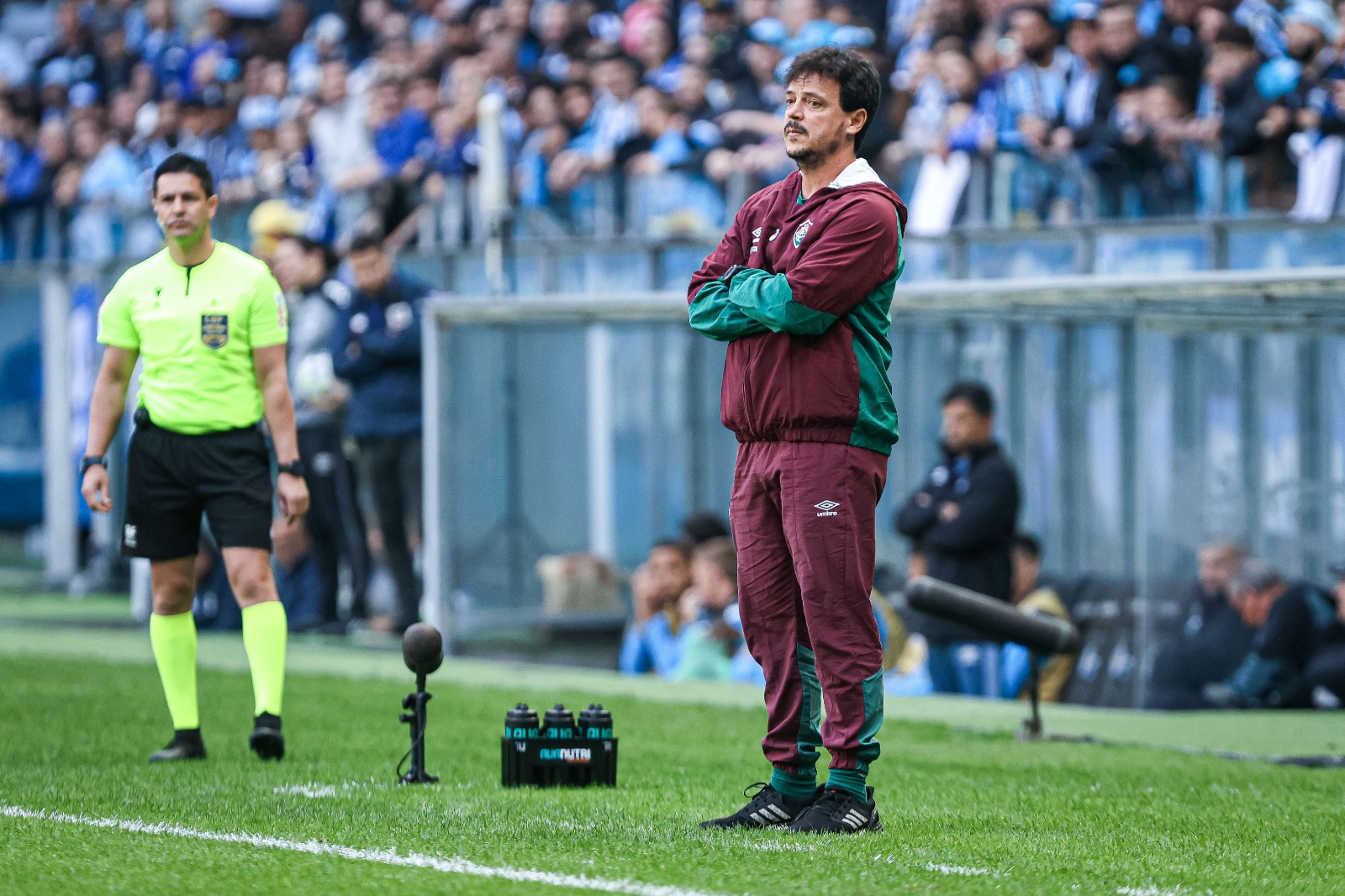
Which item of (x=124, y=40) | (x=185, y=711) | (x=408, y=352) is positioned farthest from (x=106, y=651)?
(x=124, y=40)

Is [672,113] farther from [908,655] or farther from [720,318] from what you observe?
[720,318]

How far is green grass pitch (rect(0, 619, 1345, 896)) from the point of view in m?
4.81

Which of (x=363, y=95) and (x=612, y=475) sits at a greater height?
(x=363, y=95)

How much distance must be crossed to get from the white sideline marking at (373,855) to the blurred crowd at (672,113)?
720 cm

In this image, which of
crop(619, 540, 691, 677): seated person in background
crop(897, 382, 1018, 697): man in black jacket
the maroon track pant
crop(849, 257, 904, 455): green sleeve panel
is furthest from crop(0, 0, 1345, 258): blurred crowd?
the maroon track pant

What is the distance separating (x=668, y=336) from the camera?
1392 centimetres

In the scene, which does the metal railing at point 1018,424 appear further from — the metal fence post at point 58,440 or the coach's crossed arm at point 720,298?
the metal fence post at point 58,440

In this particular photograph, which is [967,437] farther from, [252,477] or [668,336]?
[252,477]

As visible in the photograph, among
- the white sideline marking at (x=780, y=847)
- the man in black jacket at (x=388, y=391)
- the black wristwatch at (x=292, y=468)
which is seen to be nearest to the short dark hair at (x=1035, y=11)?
the man in black jacket at (x=388, y=391)

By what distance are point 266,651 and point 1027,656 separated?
4563 millimetres

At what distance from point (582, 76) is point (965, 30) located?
3.44 metres

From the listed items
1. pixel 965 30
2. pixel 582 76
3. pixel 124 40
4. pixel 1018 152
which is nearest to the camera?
pixel 1018 152

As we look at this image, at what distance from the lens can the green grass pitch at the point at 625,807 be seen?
4812 millimetres

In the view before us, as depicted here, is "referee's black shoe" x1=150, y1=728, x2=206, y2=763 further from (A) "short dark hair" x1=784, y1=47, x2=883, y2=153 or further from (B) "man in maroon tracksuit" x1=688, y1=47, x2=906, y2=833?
(A) "short dark hair" x1=784, y1=47, x2=883, y2=153
